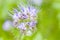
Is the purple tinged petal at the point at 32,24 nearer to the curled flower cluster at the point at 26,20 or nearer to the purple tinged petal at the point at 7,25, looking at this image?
the curled flower cluster at the point at 26,20

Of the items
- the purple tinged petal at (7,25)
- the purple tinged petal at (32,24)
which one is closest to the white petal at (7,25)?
the purple tinged petal at (7,25)

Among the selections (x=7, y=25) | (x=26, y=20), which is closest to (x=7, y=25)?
(x=7, y=25)

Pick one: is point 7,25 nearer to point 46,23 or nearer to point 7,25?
point 7,25

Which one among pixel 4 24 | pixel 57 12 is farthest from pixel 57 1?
pixel 4 24

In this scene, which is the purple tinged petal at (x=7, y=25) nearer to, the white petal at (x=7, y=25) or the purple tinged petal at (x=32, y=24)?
the white petal at (x=7, y=25)

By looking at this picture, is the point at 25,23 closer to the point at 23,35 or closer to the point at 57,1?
the point at 23,35

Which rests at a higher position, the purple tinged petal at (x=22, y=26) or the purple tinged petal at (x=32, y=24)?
the purple tinged petal at (x=32, y=24)

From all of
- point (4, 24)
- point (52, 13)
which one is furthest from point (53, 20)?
point (4, 24)

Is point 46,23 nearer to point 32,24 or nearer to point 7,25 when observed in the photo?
point 32,24

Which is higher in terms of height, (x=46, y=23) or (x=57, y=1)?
(x=57, y=1)
